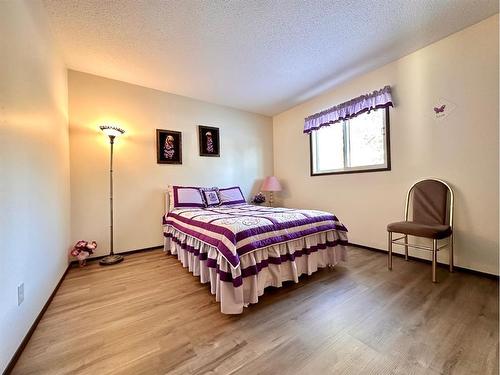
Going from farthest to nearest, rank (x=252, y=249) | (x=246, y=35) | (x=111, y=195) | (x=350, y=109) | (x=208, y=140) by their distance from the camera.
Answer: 1. (x=208, y=140)
2. (x=350, y=109)
3. (x=111, y=195)
4. (x=246, y=35)
5. (x=252, y=249)

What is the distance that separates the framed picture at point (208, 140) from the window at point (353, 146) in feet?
5.75

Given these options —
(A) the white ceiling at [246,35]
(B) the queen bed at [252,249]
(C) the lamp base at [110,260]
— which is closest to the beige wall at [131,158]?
(C) the lamp base at [110,260]

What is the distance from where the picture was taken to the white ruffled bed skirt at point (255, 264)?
152 cm

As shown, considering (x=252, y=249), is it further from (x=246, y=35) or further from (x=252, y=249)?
(x=246, y=35)

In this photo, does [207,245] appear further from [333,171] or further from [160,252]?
[333,171]

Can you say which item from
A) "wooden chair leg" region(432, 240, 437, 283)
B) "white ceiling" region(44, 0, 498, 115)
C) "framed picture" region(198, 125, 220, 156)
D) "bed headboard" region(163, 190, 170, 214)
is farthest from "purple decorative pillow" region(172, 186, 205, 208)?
"wooden chair leg" region(432, 240, 437, 283)

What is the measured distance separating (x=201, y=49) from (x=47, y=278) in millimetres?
2665

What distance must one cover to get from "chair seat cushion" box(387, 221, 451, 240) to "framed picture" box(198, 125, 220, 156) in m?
2.92

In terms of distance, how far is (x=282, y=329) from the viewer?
135 cm

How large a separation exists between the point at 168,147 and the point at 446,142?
12.0 ft

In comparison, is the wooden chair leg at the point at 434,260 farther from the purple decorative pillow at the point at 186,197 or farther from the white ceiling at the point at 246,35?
the purple decorative pillow at the point at 186,197

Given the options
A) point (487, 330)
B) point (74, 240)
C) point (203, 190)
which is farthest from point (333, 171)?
point (74, 240)

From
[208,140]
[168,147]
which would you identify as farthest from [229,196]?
[168,147]

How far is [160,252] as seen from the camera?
10.1ft
